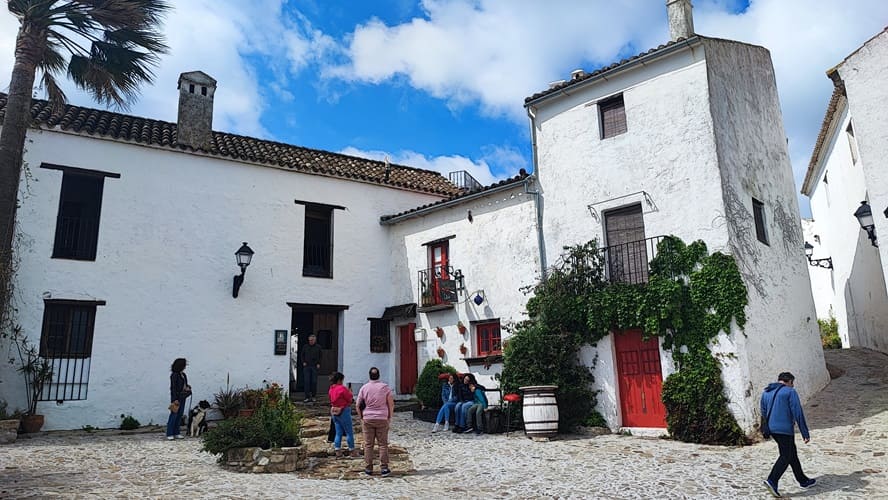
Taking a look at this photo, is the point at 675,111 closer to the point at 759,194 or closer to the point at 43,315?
the point at 759,194

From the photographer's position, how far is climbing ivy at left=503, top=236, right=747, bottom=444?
1070cm

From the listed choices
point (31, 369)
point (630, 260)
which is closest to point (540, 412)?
point (630, 260)

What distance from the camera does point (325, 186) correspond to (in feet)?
56.5

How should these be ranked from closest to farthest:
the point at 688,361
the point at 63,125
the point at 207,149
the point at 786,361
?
the point at 688,361, the point at 786,361, the point at 63,125, the point at 207,149

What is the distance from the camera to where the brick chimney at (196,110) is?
52.1 feet

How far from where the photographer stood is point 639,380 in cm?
1178

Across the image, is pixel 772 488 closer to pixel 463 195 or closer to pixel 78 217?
pixel 463 195

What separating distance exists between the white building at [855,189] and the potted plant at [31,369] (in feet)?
52.1

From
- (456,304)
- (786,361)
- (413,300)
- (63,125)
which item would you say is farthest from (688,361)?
(63,125)

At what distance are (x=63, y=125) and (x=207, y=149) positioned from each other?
3071 mm

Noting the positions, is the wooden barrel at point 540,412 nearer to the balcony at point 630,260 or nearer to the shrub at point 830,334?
the balcony at point 630,260

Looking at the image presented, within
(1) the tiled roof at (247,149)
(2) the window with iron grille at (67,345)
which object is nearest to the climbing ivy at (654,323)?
A: (1) the tiled roof at (247,149)

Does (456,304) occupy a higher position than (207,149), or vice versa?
(207,149)

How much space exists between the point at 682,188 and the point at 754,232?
5.67ft
